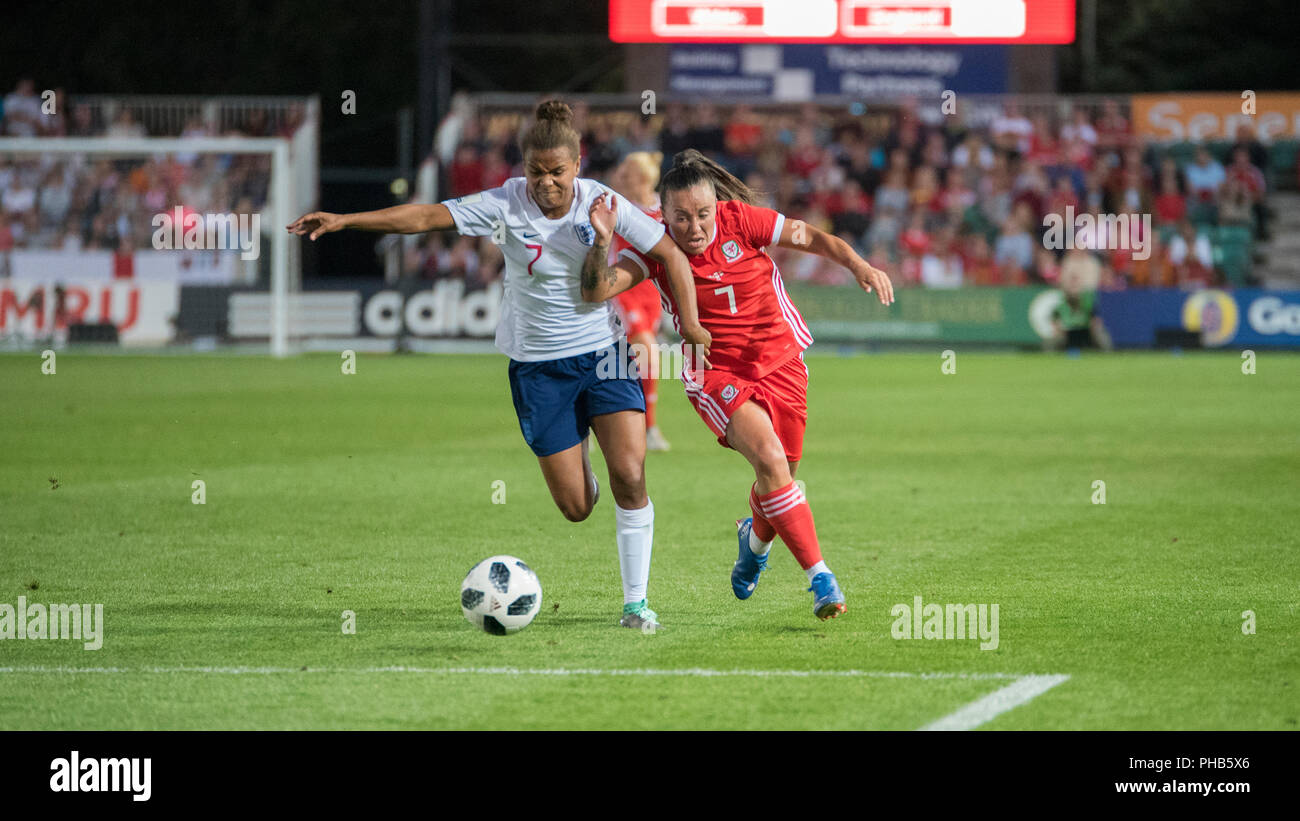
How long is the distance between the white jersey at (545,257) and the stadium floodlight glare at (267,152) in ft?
55.6

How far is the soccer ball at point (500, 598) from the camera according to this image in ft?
21.6

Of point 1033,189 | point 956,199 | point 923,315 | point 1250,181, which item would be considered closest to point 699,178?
point 923,315

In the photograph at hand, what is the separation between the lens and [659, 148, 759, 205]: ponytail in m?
6.95

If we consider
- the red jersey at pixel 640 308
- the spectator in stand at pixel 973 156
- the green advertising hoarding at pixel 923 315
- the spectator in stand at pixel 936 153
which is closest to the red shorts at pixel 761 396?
the red jersey at pixel 640 308

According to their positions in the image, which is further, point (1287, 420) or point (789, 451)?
point (1287, 420)

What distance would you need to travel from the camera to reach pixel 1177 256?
26.9 m

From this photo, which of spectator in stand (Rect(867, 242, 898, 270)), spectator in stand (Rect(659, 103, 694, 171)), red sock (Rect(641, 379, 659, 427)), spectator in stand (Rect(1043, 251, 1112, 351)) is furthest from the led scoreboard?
red sock (Rect(641, 379, 659, 427))

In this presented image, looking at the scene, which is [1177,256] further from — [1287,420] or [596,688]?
[596,688]

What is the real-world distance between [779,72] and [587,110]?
11.4 feet

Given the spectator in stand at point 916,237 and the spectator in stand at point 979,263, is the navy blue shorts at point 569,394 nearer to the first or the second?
the spectator in stand at point 979,263

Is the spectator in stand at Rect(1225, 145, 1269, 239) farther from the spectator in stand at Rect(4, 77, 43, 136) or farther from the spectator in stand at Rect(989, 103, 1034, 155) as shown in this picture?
the spectator in stand at Rect(4, 77, 43, 136)

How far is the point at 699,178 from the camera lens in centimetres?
695

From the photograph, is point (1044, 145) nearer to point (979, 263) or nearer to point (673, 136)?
point (979, 263)

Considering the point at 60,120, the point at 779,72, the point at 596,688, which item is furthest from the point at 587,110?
the point at 596,688
